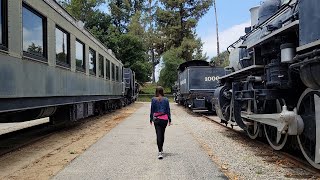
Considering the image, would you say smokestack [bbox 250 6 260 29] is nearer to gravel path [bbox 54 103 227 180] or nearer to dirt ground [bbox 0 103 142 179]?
gravel path [bbox 54 103 227 180]

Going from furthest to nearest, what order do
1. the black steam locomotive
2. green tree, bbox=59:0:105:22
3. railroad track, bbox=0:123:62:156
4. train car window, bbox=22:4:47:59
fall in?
green tree, bbox=59:0:105:22, railroad track, bbox=0:123:62:156, train car window, bbox=22:4:47:59, the black steam locomotive

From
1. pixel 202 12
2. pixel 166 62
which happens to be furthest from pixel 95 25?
pixel 202 12

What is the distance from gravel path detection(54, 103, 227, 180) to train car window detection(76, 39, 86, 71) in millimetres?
3569

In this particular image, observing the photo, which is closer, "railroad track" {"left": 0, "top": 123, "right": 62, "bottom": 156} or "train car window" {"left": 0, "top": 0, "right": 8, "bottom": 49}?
"train car window" {"left": 0, "top": 0, "right": 8, "bottom": 49}

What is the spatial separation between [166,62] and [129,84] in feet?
56.5

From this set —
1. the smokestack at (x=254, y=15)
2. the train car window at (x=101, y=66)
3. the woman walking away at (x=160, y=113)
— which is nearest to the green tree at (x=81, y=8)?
the train car window at (x=101, y=66)

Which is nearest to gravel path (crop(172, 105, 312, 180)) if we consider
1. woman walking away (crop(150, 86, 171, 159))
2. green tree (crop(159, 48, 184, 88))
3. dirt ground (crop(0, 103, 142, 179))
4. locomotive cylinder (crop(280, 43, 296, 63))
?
woman walking away (crop(150, 86, 171, 159))

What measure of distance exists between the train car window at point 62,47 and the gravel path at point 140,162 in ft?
8.03

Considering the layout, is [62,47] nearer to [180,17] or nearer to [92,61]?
[92,61]

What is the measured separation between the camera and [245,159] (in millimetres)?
8141

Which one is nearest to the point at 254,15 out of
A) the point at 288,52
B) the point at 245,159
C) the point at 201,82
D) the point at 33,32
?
the point at 245,159

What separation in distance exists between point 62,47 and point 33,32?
8.44 feet

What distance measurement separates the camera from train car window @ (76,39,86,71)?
13695 mm

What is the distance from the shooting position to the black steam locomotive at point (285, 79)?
5.89 meters
